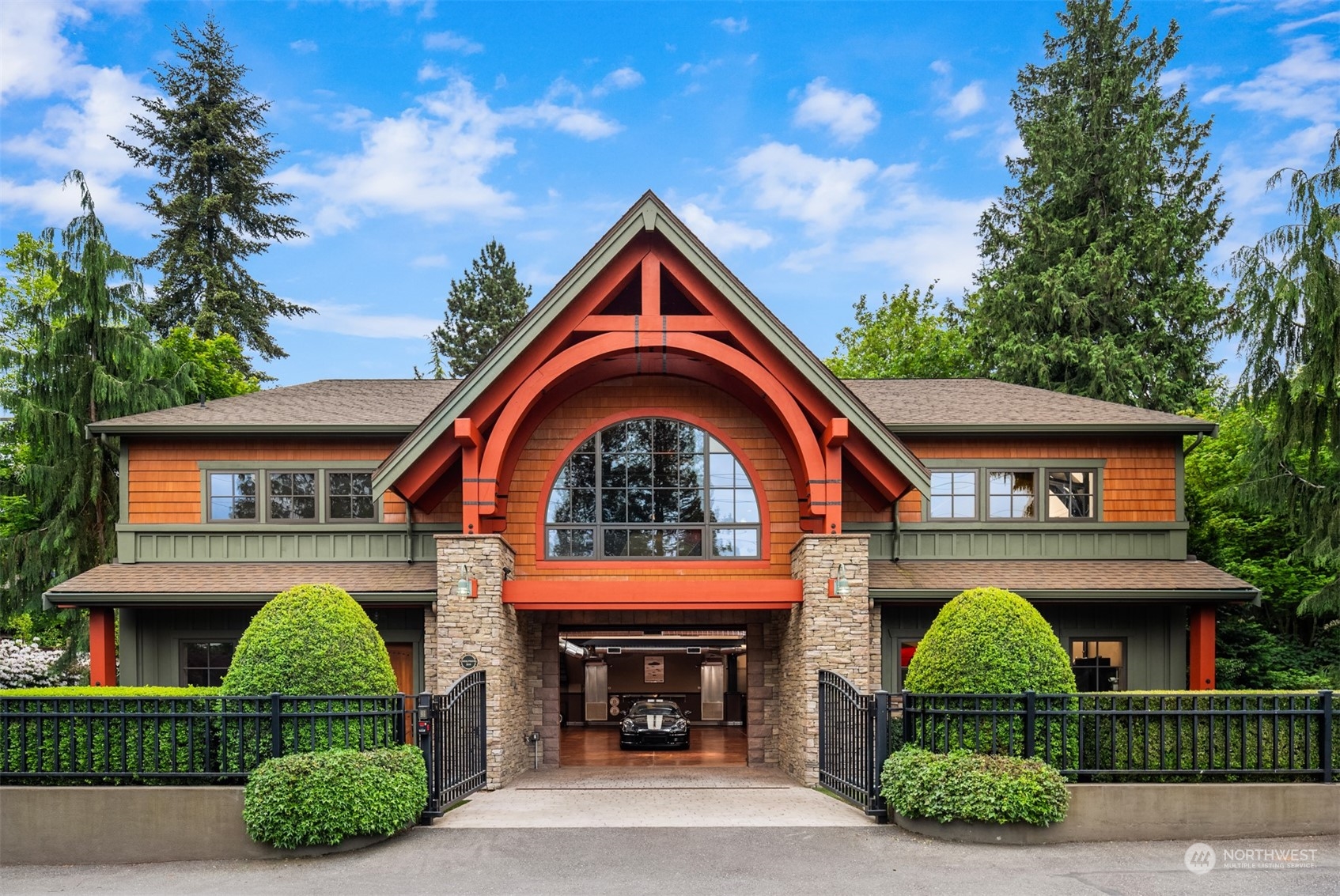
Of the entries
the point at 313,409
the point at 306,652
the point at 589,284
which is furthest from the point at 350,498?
the point at 306,652

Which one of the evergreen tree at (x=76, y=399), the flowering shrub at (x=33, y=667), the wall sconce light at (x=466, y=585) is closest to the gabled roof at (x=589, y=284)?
the wall sconce light at (x=466, y=585)

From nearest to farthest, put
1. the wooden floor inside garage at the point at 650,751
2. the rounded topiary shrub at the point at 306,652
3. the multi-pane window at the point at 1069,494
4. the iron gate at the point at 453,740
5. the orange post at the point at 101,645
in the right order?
1. the rounded topiary shrub at the point at 306,652
2. the iron gate at the point at 453,740
3. the orange post at the point at 101,645
4. the multi-pane window at the point at 1069,494
5. the wooden floor inside garage at the point at 650,751

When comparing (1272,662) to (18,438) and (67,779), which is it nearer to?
(67,779)

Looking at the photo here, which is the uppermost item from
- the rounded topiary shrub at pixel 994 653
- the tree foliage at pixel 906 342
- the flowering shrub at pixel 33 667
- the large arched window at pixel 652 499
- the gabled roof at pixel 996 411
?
the tree foliage at pixel 906 342

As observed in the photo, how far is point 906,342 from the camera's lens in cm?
3566

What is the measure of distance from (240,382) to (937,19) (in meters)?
21.2

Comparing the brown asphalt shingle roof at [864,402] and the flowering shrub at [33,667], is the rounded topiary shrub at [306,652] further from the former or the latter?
the flowering shrub at [33,667]

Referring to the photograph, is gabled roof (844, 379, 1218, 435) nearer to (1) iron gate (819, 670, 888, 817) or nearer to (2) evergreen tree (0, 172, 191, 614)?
(1) iron gate (819, 670, 888, 817)

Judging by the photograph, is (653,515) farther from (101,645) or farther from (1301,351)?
(1301,351)

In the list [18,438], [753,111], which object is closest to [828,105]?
[753,111]

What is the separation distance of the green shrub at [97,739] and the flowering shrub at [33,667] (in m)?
11.3

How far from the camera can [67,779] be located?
A: 877 centimetres

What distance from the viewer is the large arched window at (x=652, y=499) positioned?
14094 millimetres

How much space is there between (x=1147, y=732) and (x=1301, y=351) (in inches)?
308
